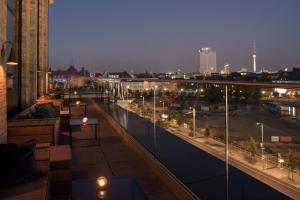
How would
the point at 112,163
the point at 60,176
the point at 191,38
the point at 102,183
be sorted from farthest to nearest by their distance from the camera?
the point at 191,38 → the point at 112,163 → the point at 60,176 → the point at 102,183

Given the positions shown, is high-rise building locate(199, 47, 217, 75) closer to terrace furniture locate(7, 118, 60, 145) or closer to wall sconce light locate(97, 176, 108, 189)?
terrace furniture locate(7, 118, 60, 145)

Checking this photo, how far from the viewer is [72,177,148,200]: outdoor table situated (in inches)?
69.4

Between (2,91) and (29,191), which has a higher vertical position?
(2,91)

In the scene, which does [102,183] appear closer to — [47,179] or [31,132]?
[47,179]

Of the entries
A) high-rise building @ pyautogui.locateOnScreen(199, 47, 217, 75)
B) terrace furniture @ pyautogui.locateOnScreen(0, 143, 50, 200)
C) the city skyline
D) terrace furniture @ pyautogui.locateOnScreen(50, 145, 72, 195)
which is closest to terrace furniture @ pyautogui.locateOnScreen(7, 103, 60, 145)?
terrace furniture @ pyautogui.locateOnScreen(50, 145, 72, 195)

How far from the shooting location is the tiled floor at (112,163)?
2.77 metres

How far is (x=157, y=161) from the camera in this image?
10.3ft

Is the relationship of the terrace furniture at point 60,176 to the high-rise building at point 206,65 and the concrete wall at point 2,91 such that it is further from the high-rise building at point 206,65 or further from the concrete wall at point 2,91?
the high-rise building at point 206,65

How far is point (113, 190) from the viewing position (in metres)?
1.84

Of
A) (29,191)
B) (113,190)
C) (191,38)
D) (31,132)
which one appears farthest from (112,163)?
(191,38)

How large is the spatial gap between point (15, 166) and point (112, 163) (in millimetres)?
1657

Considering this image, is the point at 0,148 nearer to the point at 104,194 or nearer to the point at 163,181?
the point at 104,194

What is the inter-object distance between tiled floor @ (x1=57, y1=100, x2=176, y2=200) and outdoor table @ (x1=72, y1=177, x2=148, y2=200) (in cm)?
66

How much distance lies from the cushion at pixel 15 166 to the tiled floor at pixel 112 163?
3.49 ft
